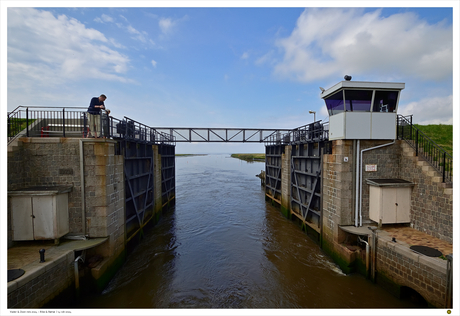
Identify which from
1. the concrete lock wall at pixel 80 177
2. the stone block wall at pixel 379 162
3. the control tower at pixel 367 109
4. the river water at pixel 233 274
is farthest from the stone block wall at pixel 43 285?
the stone block wall at pixel 379 162

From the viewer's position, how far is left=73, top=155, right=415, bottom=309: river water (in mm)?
7418

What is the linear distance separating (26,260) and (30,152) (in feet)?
13.0

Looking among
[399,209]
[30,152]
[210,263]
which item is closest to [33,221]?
[30,152]

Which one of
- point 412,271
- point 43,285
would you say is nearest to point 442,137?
point 412,271

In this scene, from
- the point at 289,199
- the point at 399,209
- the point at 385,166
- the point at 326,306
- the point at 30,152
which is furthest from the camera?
the point at 289,199

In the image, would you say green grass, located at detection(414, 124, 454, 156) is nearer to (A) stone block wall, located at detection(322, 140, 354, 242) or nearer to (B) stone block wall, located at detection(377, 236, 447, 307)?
(A) stone block wall, located at detection(322, 140, 354, 242)

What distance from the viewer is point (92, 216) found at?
8148 millimetres

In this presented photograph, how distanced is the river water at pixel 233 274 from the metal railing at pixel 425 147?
17.6 feet

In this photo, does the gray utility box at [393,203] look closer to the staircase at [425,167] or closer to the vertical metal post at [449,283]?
the staircase at [425,167]

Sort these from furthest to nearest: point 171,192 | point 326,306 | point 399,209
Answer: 1. point 171,192
2. point 399,209
3. point 326,306

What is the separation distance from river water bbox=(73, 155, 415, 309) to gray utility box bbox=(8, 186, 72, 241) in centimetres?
289

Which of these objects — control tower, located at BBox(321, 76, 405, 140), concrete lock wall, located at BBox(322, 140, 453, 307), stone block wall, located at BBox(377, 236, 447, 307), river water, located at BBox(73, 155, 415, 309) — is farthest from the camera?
control tower, located at BBox(321, 76, 405, 140)

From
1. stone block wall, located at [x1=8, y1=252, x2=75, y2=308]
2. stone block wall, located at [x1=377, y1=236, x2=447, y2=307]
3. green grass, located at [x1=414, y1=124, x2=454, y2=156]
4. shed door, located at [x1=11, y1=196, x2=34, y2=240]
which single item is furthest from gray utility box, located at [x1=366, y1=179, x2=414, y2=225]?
shed door, located at [x1=11, y1=196, x2=34, y2=240]

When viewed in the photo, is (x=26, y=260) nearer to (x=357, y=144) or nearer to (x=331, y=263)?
(x=331, y=263)
